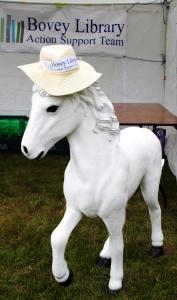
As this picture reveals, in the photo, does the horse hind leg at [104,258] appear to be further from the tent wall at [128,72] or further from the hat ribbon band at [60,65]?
the tent wall at [128,72]

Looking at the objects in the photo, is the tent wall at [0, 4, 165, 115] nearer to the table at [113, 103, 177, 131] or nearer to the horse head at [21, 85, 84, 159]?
the table at [113, 103, 177, 131]

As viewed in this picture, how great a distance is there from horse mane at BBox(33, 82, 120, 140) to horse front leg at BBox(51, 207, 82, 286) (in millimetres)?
420

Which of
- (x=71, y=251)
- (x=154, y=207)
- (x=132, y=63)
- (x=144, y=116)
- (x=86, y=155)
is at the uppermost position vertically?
(x=86, y=155)

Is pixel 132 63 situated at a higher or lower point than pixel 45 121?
lower

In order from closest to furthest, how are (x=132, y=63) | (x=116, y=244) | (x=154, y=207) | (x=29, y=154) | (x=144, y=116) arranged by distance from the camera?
(x=29, y=154), (x=116, y=244), (x=154, y=207), (x=144, y=116), (x=132, y=63)

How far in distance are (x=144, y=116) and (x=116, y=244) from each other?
A: 2.04 m

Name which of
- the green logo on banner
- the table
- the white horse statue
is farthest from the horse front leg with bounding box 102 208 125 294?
the green logo on banner

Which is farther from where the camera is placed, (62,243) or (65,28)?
(65,28)

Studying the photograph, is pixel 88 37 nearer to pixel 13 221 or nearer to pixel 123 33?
pixel 123 33

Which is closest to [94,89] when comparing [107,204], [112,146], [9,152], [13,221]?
[112,146]

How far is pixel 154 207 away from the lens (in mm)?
2779

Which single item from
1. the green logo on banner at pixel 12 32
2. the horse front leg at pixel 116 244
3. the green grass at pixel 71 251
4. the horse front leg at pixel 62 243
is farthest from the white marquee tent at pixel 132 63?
the horse front leg at pixel 62 243

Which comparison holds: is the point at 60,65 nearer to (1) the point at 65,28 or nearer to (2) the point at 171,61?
(2) the point at 171,61

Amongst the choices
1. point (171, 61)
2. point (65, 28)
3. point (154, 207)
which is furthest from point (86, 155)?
point (65, 28)
